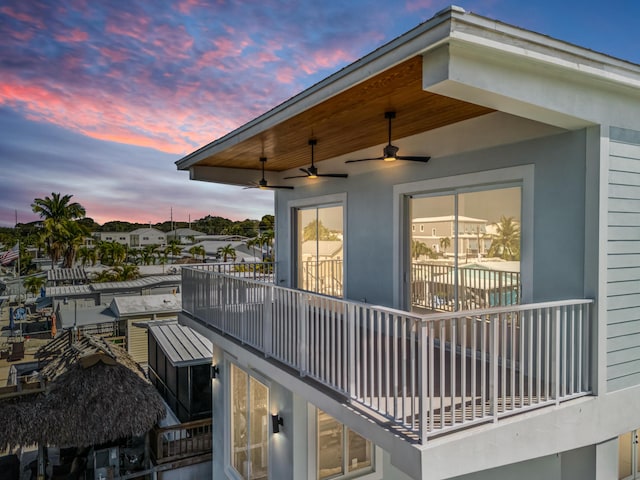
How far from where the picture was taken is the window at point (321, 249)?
8.16 metres

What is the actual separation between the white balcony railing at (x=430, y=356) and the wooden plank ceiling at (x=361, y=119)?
6.91 ft

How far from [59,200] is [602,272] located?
52.7m

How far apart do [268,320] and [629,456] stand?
453 centimetres

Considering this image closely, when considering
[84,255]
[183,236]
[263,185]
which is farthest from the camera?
[183,236]

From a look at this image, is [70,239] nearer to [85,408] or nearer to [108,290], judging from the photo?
[108,290]

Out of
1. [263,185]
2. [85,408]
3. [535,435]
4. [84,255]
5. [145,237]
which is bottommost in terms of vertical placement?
[85,408]

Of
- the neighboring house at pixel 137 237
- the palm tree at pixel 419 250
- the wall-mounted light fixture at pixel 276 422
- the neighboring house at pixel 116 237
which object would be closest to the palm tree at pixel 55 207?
the neighboring house at pixel 137 237

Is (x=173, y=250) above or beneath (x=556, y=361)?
beneath

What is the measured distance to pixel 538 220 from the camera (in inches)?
182

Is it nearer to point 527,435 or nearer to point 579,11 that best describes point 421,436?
point 527,435

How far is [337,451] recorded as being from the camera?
643cm

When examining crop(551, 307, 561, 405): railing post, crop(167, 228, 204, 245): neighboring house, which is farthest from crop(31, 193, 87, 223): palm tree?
crop(551, 307, 561, 405): railing post

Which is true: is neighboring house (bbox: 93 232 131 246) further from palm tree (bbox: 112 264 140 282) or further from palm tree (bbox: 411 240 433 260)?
palm tree (bbox: 411 240 433 260)

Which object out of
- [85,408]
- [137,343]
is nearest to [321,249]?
[85,408]
